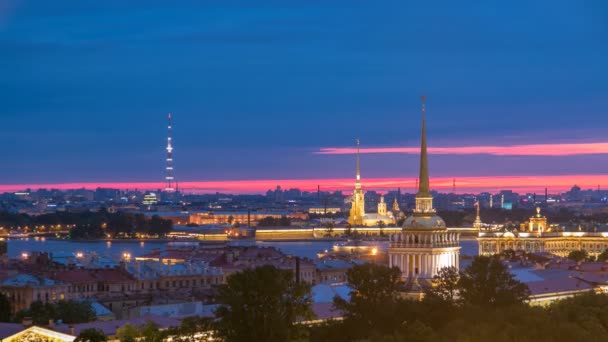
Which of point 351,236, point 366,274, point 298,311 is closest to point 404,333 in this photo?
point 298,311

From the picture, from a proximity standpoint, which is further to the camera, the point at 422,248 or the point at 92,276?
the point at 92,276

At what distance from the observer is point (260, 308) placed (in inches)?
877

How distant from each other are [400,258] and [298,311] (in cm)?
1140

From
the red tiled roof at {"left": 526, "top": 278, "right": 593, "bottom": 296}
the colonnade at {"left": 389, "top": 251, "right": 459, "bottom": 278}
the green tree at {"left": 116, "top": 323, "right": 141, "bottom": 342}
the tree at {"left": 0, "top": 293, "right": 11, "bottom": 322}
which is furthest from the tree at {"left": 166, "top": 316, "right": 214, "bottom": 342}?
the red tiled roof at {"left": 526, "top": 278, "right": 593, "bottom": 296}

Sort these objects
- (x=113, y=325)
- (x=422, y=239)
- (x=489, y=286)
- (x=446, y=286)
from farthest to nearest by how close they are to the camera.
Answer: (x=422, y=239), (x=446, y=286), (x=489, y=286), (x=113, y=325)

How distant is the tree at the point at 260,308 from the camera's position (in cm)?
2208

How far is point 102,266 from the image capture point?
49.7 meters

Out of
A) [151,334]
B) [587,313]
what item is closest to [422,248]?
[587,313]

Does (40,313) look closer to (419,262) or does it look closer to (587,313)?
(419,262)

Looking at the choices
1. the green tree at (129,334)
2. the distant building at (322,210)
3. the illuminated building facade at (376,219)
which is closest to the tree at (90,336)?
the green tree at (129,334)

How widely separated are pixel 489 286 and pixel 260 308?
7.12 meters

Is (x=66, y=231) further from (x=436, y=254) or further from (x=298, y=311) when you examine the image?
(x=298, y=311)

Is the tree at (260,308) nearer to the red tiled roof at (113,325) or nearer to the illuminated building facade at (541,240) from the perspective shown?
the red tiled roof at (113,325)

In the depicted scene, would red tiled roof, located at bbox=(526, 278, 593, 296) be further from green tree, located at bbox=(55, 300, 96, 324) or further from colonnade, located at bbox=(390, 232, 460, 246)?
green tree, located at bbox=(55, 300, 96, 324)
